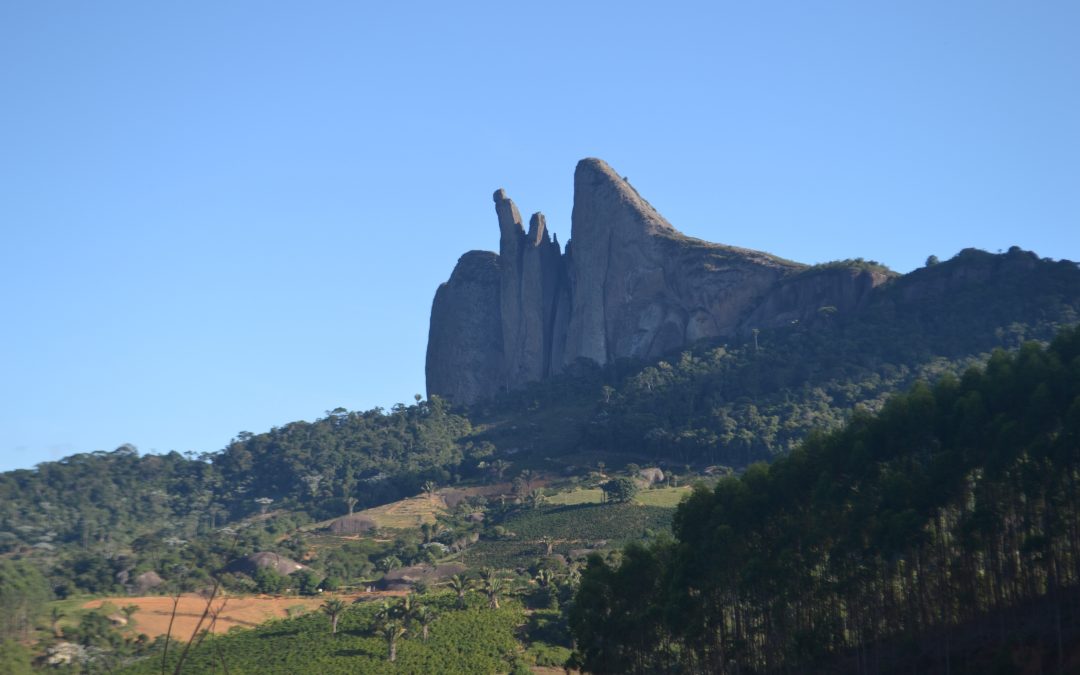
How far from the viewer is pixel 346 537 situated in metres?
129

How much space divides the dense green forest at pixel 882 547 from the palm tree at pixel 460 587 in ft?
103

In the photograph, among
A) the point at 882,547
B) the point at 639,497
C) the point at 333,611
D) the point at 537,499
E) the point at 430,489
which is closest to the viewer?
the point at 882,547

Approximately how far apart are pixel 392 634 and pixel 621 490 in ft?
146

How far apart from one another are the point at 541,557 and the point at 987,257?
8320 centimetres

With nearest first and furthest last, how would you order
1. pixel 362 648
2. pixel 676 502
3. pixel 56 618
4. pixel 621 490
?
pixel 362 648 → pixel 56 618 → pixel 676 502 → pixel 621 490

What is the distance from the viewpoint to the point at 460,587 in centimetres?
9350

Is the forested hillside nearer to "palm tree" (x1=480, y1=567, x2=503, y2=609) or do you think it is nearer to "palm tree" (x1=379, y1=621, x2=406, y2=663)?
"palm tree" (x1=480, y1=567, x2=503, y2=609)

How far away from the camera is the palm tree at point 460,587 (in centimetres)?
9088

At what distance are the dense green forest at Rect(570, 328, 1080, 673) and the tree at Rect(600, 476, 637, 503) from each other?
59.5 meters

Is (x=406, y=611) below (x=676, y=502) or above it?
below

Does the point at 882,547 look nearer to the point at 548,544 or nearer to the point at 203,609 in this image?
the point at 203,609

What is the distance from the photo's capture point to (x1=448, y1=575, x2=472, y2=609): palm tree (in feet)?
298

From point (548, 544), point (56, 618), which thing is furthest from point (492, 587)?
point (56, 618)

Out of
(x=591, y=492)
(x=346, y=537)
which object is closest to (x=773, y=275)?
(x=591, y=492)
